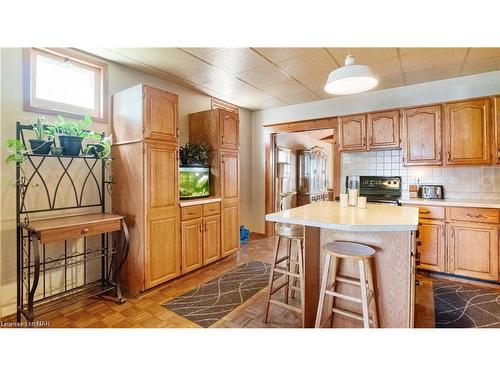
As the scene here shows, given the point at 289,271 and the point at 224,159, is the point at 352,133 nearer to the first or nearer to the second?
the point at 224,159

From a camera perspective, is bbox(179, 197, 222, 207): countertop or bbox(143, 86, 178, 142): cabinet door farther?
bbox(179, 197, 222, 207): countertop

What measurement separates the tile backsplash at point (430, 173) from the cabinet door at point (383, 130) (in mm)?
339

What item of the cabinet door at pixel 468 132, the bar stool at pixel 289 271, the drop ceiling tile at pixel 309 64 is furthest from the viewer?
the cabinet door at pixel 468 132

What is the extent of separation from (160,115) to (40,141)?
107 centimetres

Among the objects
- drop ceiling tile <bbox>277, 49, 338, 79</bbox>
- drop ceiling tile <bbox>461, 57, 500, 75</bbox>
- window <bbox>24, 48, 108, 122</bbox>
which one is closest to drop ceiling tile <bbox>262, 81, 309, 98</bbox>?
drop ceiling tile <bbox>277, 49, 338, 79</bbox>

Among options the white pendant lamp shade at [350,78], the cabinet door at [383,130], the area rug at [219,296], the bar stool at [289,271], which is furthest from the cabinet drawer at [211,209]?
the cabinet door at [383,130]

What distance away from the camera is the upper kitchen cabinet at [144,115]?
2.58 m

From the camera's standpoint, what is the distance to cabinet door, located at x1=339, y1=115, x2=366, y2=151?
3.81 metres

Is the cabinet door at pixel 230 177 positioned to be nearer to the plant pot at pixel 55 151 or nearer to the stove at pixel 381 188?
the plant pot at pixel 55 151

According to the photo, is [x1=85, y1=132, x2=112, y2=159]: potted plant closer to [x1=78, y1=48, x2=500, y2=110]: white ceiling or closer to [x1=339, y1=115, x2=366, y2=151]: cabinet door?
[x1=78, y1=48, x2=500, y2=110]: white ceiling

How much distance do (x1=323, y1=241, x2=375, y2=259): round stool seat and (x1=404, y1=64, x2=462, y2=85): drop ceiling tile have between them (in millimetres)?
2717

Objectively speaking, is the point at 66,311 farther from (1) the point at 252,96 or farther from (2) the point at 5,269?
(1) the point at 252,96

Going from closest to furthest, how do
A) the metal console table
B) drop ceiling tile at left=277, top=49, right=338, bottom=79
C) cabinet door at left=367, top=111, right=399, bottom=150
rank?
1. the metal console table
2. drop ceiling tile at left=277, top=49, right=338, bottom=79
3. cabinet door at left=367, top=111, right=399, bottom=150
